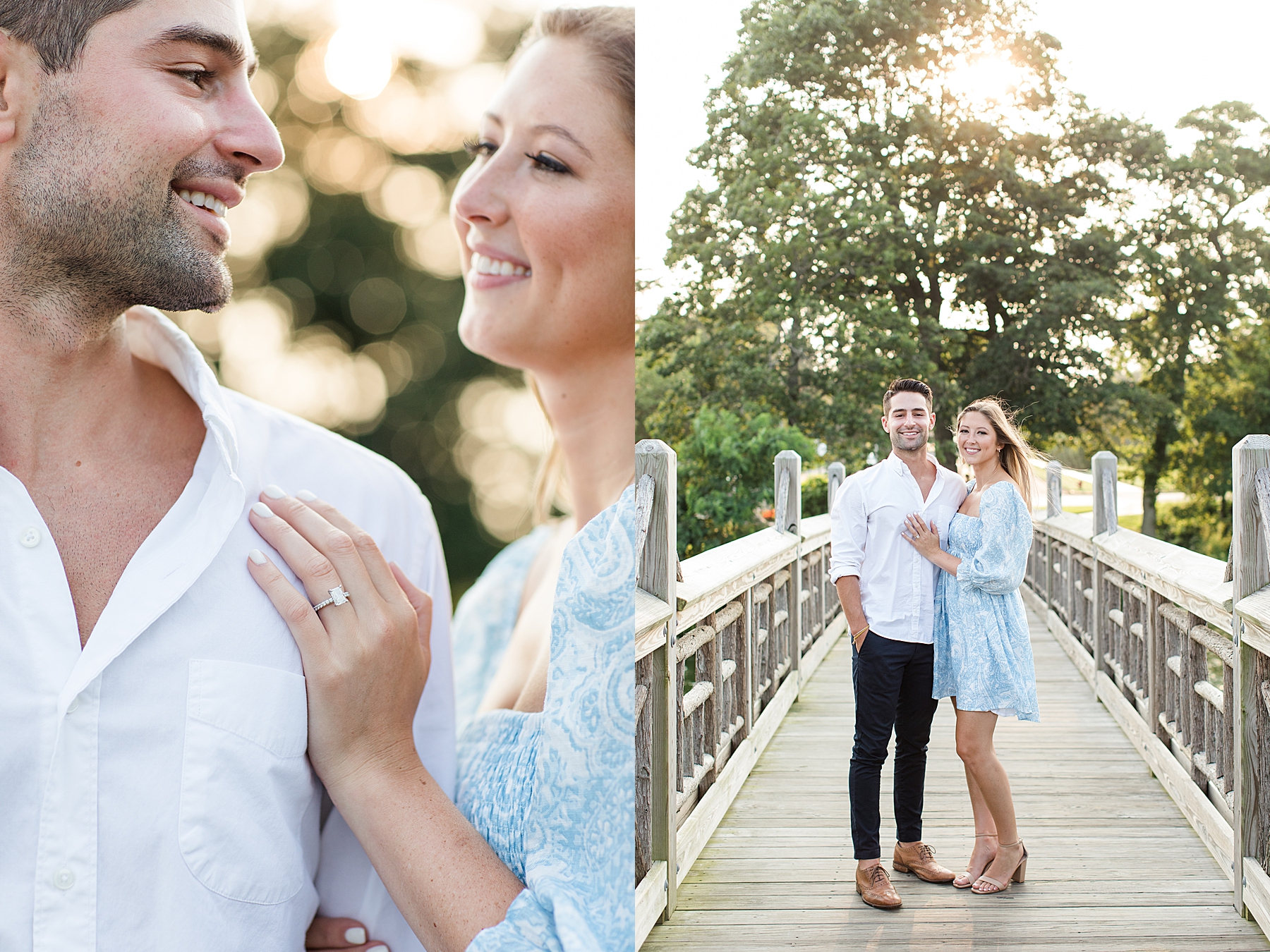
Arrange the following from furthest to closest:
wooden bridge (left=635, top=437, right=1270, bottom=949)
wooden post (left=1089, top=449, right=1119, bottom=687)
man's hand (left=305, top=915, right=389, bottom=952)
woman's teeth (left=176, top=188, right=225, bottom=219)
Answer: wooden post (left=1089, top=449, right=1119, bottom=687) → wooden bridge (left=635, top=437, right=1270, bottom=949) → man's hand (left=305, top=915, right=389, bottom=952) → woman's teeth (left=176, top=188, right=225, bottom=219)

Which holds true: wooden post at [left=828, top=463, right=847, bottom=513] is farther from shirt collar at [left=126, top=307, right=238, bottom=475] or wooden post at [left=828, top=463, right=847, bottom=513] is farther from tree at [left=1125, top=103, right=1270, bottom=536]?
shirt collar at [left=126, top=307, right=238, bottom=475]

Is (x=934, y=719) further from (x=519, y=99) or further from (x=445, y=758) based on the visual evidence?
(x=519, y=99)

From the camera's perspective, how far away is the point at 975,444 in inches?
70.8

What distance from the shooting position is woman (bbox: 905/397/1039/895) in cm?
177

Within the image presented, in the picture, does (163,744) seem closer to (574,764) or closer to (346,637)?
(346,637)

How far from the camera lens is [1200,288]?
1834 mm

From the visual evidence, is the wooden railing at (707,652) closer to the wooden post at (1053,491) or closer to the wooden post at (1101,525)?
the wooden post at (1053,491)

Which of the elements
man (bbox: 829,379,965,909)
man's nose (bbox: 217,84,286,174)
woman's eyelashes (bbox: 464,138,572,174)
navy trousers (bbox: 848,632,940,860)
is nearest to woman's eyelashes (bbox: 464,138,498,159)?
woman's eyelashes (bbox: 464,138,572,174)

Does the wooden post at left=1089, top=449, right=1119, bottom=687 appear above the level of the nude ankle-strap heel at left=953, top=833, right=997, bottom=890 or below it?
above

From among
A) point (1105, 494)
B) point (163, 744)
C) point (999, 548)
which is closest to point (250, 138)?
point (163, 744)

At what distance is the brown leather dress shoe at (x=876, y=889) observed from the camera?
1.83 m

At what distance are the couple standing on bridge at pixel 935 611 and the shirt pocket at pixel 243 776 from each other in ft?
3.46

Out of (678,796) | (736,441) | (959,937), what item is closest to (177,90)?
(736,441)

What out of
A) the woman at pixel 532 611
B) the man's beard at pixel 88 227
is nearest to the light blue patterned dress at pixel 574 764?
the woman at pixel 532 611
